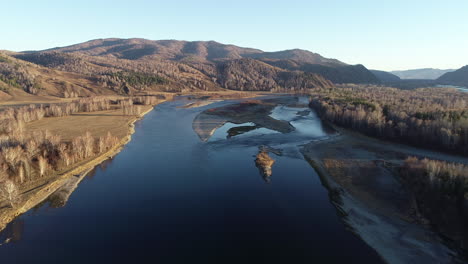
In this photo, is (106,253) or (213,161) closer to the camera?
(106,253)

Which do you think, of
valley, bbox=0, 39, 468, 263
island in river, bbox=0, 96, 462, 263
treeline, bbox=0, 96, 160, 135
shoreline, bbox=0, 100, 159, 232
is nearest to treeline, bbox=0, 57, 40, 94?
treeline, bbox=0, 96, 160, 135

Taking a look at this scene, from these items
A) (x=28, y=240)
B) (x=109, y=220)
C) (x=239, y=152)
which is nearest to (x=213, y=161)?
(x=239, y=152)

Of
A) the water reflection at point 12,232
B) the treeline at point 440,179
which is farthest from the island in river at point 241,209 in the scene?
the treeline at point 440,179

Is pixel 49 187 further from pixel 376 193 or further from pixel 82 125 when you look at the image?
pixel 376 193

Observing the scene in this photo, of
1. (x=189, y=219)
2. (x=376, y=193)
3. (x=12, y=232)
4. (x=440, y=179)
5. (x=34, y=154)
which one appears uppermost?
(x=34, y=154)

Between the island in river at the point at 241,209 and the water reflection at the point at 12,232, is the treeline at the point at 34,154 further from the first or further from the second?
the island in river at the point at 241,209

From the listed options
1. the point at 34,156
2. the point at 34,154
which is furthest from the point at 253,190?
the point at 34,156

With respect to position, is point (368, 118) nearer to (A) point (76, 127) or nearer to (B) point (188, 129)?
(B) point (188, 129)

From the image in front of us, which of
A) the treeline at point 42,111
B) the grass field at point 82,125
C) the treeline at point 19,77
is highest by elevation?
the treeline at point 19,77
